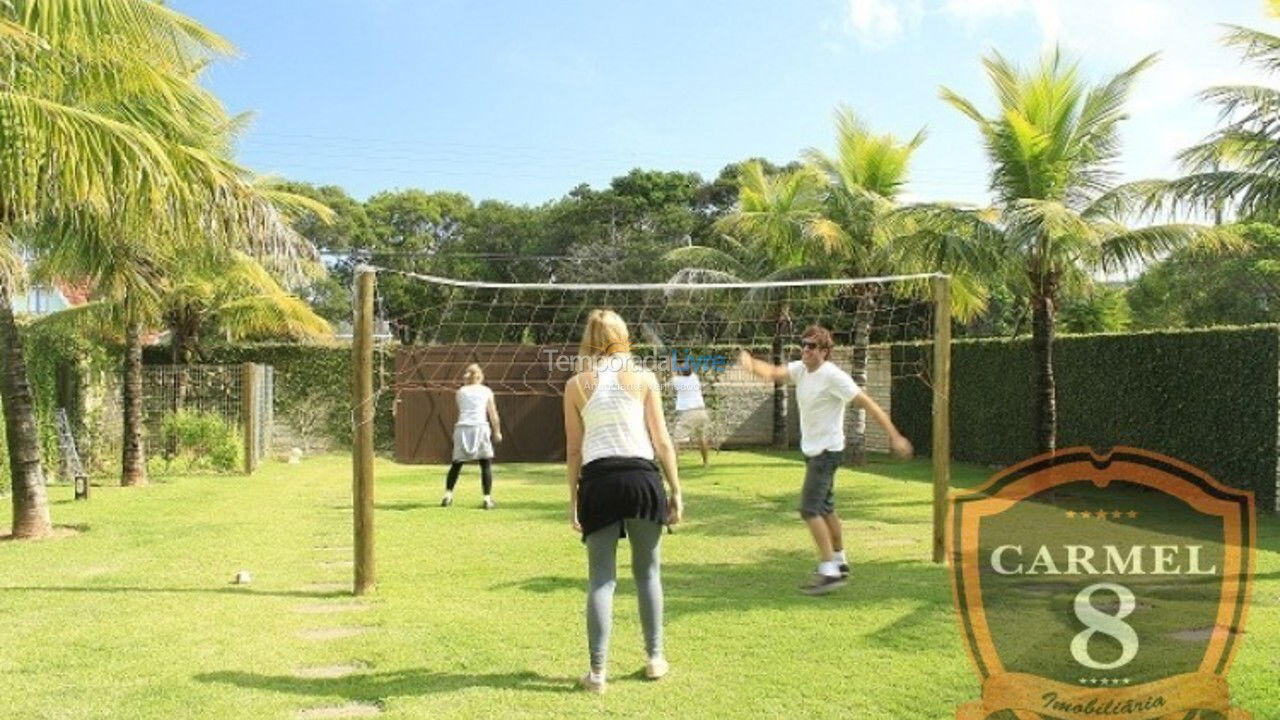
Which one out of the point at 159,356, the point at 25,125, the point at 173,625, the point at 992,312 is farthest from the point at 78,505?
the point at 992,312

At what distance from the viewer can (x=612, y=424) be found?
15.9ft

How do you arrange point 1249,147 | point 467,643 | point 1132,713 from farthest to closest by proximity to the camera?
point 1249,147, point 467,643, point 1132,713

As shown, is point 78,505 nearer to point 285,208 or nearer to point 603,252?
point 285,208

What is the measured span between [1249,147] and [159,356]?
19457 millimetres

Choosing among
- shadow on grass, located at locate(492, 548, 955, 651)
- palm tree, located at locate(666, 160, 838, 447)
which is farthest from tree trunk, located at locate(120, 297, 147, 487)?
shadow on grass, located at locate(492, 548, 955, 651)

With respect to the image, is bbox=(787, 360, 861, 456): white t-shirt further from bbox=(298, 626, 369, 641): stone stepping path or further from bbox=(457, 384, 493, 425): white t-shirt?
bbox=(457, 384, 493, 425): white t-shirt

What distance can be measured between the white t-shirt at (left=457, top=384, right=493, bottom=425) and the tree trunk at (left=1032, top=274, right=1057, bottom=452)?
6.34 m

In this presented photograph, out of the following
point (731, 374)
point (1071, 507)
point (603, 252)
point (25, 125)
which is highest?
point (603, 252)

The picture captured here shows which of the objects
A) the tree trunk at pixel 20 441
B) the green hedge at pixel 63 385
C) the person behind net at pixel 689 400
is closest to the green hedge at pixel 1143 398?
the person behind net at pixel 689 400

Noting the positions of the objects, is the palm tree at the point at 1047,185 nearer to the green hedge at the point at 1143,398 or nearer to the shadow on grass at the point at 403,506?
the green hedge at the point at 1143,398

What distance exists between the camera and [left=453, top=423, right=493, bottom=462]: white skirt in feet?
38.3

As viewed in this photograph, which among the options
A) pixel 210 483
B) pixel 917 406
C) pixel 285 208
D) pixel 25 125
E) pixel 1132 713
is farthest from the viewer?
pixel 917 406

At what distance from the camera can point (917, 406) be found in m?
20.3

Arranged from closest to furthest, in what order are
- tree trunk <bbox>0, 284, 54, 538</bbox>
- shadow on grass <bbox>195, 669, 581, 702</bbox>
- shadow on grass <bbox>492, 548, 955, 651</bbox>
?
shadow on grass <bbox>195, 669, 581, 702</bbox>
shadow on grass <bbox>492, 548, 955, 651</bbox>
tree trunk <bbox>0, 284, 54, 538</bbox>
